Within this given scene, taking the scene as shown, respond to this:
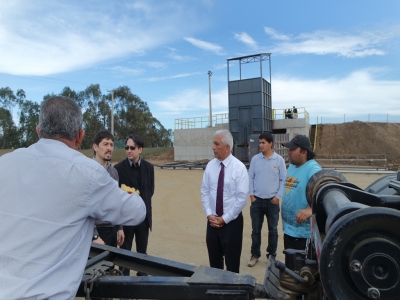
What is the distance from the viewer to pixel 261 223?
4.84 m

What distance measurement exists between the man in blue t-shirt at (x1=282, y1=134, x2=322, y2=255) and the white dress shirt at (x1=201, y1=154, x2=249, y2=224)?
19.6 inches

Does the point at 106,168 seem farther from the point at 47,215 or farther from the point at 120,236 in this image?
the point at 47,215

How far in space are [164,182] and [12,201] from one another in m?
12.7

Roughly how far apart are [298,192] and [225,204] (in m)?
0.81

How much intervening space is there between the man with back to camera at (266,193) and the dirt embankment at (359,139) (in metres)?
24.2

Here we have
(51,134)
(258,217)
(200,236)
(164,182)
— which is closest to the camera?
(51,134)

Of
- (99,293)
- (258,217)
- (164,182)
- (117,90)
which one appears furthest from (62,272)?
(117,90)

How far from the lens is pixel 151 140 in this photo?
46.7 m

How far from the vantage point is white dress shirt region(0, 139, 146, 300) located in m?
1.32

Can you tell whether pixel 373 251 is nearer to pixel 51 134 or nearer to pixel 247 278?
pixel 247 278

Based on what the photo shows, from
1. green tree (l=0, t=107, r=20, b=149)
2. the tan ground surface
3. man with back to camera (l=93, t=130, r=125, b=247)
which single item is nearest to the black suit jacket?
man with back to camera (l=93, t=130, r=125, b=247)

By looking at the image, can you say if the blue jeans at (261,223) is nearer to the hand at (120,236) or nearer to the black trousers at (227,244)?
the black trousers at (227,244)

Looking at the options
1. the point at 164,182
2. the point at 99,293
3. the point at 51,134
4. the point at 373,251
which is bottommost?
the point at 164,182

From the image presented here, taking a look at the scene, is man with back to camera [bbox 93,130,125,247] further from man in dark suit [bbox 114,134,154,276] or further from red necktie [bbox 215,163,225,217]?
red necktie [bbox 215,163,225,217]
